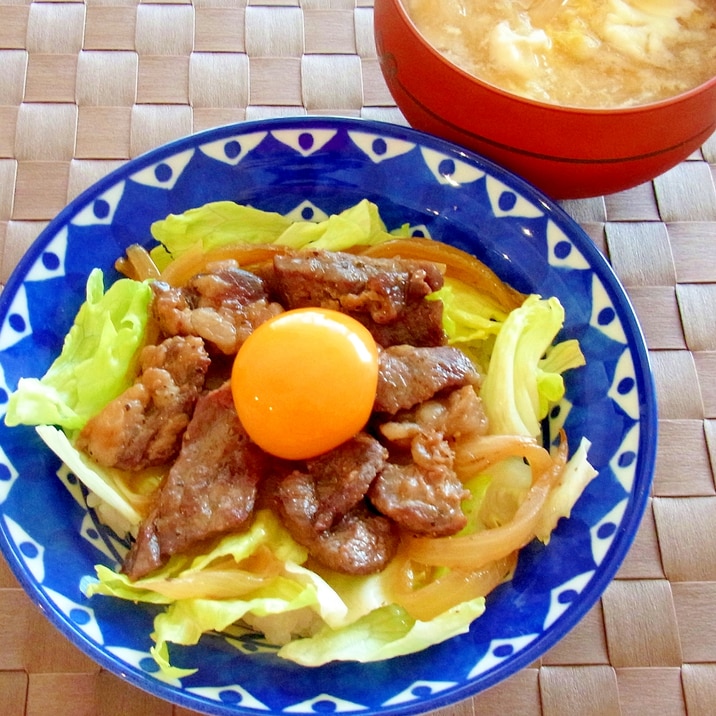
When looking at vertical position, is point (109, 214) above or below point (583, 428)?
above

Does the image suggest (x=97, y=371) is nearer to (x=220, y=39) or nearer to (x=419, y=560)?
(x=419, y=560)

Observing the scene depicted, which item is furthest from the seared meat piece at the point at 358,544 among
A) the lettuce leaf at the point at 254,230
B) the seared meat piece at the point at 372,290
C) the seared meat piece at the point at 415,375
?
the lettuce leaf at the point at 254,230

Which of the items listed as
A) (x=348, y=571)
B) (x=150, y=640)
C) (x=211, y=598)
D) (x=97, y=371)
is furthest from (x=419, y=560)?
(x=97, y=371)

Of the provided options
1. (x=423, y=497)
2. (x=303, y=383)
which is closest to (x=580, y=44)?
(x=303, y=383)

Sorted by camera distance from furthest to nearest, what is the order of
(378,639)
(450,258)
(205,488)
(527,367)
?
1. (450,258)
2. (527,367)
3. (205,488)
4. (378,639)

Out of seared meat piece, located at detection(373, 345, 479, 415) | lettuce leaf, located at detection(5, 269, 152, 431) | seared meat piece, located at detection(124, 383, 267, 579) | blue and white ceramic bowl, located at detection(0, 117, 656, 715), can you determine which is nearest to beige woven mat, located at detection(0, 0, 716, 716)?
blue and white ceramic bowl, located at detection(0, 117, 656, 715)

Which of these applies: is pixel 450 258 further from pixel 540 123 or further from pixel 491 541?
pixel 491 541

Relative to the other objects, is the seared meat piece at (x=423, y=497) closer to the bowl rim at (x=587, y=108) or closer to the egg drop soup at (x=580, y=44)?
the bowl rim at (x=587, y=108)
